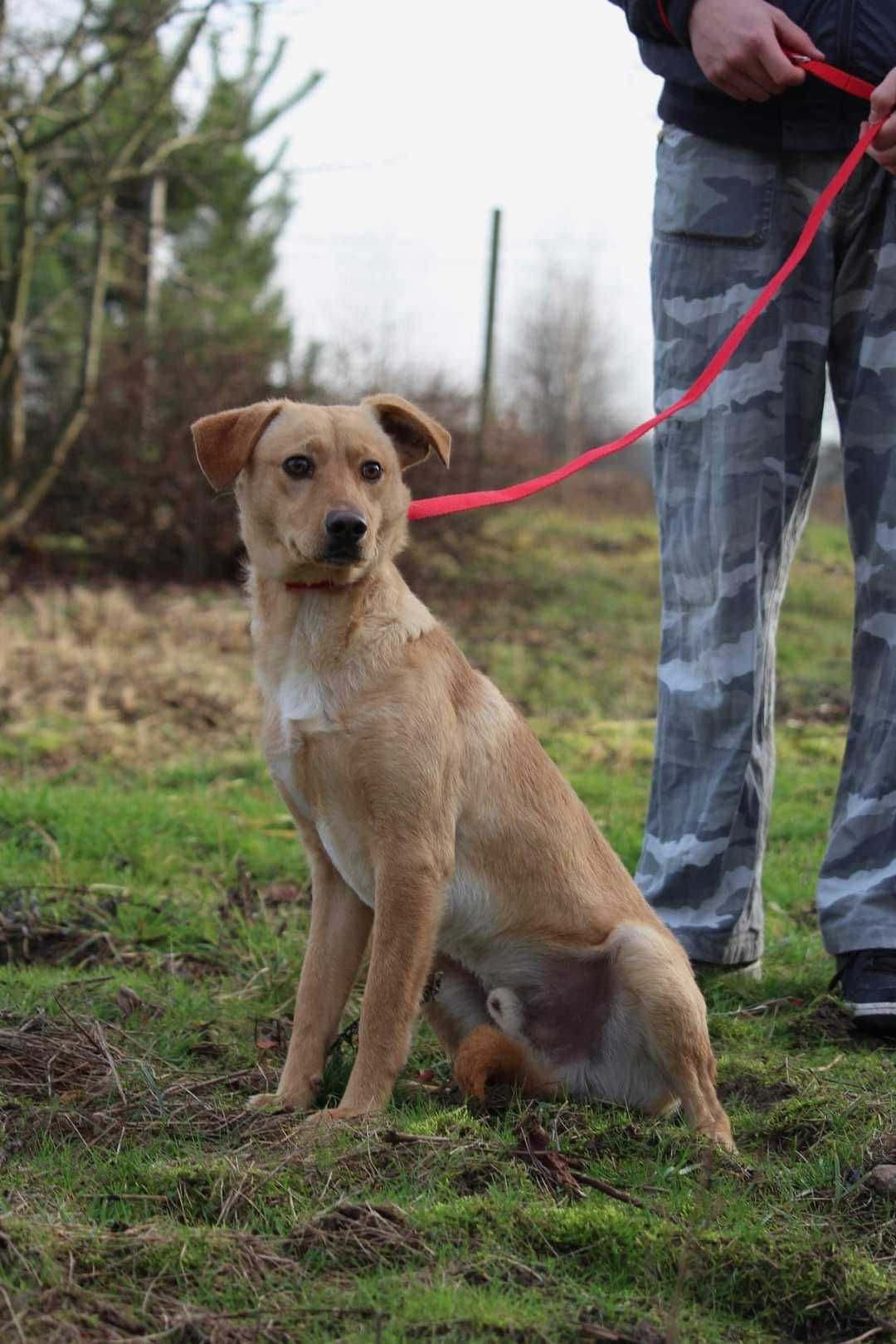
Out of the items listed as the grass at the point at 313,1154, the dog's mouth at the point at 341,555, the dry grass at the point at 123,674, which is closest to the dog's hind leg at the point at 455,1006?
the grass at the point at 313,1154

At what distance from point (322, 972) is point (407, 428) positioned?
148cm

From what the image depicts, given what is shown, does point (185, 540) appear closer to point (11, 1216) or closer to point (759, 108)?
point (759, 108)

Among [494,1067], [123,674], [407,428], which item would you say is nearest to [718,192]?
[407,428]

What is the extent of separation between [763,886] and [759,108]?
8.85 feet

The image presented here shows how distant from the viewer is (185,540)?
12.3 meters

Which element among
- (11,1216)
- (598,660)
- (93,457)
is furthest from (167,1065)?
(93,457)

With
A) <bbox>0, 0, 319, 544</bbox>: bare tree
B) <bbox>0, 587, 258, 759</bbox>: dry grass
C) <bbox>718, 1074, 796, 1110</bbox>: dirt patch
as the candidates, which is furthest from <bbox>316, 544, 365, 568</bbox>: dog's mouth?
<bbox>0, 0, 319, 544</bbox>: bare tree

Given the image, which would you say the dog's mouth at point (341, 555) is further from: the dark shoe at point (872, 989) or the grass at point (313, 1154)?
the dark shoe at point (872, 989)

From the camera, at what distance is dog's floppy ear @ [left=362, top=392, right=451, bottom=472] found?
356cm

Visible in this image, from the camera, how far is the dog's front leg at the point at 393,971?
2.97 m

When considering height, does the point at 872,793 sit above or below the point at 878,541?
below

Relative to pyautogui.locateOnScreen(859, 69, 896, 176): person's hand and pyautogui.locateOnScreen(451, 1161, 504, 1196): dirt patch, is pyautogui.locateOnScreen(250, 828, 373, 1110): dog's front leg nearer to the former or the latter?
pyautogui.locateOnScreen(451, 1161, 504, 1196): dirt patch

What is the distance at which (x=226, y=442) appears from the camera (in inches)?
130

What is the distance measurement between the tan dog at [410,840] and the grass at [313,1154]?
0.47ft
